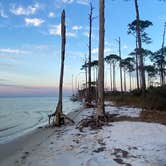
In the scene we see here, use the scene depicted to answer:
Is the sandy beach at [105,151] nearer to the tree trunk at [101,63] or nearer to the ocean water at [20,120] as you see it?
the tree trunk at [101,63]

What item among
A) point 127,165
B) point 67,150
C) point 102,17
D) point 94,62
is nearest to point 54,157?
point 67,150

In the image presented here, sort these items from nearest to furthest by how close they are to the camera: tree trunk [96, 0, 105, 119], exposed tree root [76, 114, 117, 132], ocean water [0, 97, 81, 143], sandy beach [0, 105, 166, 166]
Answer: sandy beach [0, 105, 166, 166] < exposed tree root [76, 114, 117, 132] < tree trunk [96, 0, 105, 119] < ocean water [0, 97, 81, 143]

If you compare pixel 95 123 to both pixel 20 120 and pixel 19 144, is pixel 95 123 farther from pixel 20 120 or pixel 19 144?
pixel 20 120

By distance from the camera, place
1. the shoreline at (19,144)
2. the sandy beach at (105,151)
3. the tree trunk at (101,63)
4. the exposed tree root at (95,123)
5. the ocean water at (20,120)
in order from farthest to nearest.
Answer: the ocean water at (20,120), the tree trunk at (101,63), the exposed tree root at (95,123), the shoreline at (19,144), the sandy beach at (105,151)

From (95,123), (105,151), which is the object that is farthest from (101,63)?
(105,151)

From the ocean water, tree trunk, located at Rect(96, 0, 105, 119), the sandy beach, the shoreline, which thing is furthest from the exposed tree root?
the ocean water

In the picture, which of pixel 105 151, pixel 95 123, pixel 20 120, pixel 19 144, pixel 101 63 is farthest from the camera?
pixel 20 120

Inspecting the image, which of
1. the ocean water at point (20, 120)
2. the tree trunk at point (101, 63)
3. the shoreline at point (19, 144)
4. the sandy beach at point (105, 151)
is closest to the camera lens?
the sandy beach at point (105, 151)

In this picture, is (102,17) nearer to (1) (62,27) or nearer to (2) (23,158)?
(1) (62,27)

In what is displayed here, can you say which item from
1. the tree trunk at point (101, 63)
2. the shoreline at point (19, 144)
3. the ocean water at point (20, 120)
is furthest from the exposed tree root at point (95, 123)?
the ocean water at point (20, 120)

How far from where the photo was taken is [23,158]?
9.27 meters

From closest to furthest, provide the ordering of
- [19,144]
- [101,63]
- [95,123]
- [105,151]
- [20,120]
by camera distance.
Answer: [105,151] < [19,144] < [95,123] < [101,63] < [20,120]

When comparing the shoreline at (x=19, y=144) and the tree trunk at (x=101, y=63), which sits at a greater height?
the tree trunk at (x=101, y=63)

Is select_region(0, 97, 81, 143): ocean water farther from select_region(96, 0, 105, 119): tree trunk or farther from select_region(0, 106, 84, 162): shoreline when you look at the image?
select_region(96, 0, 105, 119): tree trunk
